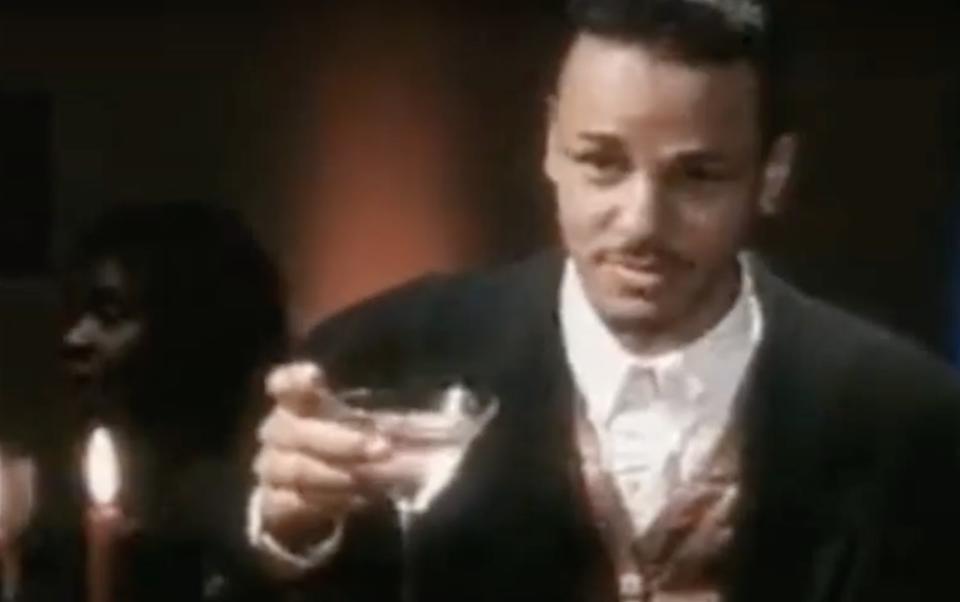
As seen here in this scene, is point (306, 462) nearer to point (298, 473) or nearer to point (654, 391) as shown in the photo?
point (298, 473)

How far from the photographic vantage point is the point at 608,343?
0.90 metres

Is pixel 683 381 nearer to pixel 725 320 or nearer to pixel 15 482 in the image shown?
pixel 725 320

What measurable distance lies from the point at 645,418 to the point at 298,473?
0.54 feet

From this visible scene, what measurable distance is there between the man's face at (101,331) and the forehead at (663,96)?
0.24 m

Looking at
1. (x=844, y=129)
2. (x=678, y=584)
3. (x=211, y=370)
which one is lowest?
(x=678, y=584)

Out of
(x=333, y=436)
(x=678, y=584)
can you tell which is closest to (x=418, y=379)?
(x=333, y=436)

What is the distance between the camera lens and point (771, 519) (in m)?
0.89

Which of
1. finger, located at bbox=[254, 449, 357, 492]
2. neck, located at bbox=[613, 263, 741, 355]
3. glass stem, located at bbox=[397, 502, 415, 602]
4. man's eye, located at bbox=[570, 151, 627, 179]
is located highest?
man's eye, located at bbox=[570, 151, 627, 179]

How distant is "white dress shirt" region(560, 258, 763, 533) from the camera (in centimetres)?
89

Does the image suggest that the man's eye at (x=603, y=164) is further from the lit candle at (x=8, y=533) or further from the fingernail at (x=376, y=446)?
the lit candle at (x=8, y=533)

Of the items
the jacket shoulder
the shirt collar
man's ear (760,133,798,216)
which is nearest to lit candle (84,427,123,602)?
the jacket shoulder

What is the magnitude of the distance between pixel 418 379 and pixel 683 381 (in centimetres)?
13

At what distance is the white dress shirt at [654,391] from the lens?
89cm

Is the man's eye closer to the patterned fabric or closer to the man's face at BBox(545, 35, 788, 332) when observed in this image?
the man's face at BBox(545, 35, 788, 332)
